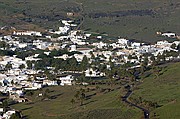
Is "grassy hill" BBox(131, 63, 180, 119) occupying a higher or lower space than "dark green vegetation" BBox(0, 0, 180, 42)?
lower

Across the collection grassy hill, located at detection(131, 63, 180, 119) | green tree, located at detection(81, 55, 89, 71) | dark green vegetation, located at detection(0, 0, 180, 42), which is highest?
dark green vegetation, located at detection(0, 0, 180, 42)

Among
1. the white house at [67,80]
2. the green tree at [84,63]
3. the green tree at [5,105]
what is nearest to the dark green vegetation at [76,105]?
the green tree at [5,105]

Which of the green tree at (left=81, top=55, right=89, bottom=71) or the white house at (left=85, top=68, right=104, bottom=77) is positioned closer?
the white house at (left=85, top=68, right=104, bottom=77)

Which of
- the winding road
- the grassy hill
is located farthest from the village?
the winding road

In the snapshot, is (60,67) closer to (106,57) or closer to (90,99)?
(106,57)

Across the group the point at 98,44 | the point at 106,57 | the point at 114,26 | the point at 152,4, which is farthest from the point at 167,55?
the point at 152,4

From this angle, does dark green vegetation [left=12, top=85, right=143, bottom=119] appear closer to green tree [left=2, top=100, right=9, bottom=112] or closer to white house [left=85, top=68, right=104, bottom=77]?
green tree [left=2, top=100, right=9, bottom=112]

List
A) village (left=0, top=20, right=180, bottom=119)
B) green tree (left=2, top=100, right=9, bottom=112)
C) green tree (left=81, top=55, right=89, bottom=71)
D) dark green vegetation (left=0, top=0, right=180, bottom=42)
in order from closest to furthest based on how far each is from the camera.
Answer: green tree (left=2, top=100, right=9, bottom=112) < village (left=0, top=20, right=180, bottom=119) < green tree (left=81, top=55, right=89, bottom=71) < dark green vegetation (left=0, top=0, right=180, bottom=42)
